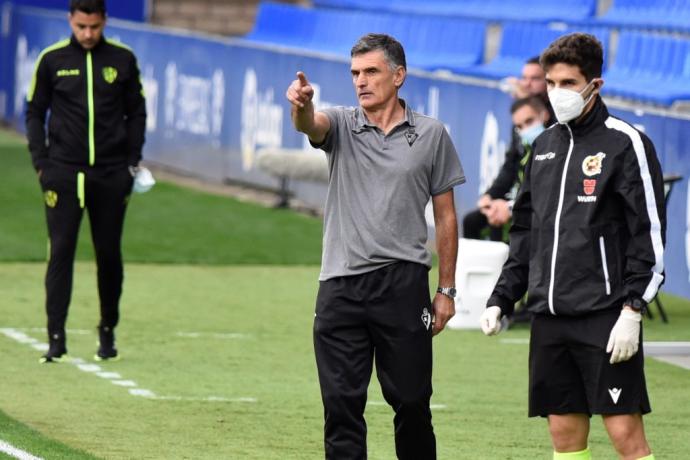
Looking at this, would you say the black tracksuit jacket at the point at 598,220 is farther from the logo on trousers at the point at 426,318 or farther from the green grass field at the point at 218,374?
the green grass field at the point at 218,374

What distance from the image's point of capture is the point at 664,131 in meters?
13.8

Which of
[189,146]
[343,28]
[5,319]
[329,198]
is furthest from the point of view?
[343,28]

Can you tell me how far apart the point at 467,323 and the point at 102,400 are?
4.00 m

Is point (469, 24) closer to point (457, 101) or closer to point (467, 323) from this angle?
point (457, 101)

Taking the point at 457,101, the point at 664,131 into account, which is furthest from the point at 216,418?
the point at 457,101

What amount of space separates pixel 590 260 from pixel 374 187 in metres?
0.91

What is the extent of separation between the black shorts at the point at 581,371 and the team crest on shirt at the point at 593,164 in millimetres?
503

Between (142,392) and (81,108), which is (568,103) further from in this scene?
(81,108)

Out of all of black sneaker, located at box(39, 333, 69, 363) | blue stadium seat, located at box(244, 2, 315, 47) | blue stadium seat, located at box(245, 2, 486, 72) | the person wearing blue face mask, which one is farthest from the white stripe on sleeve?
blue stadium seat, located at box(244, 2, 315, 47)

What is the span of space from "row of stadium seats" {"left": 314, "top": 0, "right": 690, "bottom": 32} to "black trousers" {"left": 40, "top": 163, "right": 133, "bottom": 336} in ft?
33.7

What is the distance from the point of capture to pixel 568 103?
20.0 feet

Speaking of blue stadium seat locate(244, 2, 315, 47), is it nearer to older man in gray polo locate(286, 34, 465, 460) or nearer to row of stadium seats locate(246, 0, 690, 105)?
row of stadium seats locate(246, 0, 690, 105)

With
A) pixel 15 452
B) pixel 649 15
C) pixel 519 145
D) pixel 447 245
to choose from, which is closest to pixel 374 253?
pixel 447 245

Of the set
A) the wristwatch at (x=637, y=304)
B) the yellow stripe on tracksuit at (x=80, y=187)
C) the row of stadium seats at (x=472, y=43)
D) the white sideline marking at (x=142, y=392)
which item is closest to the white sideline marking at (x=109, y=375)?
the white sideline marking at (x=142, y=392)
